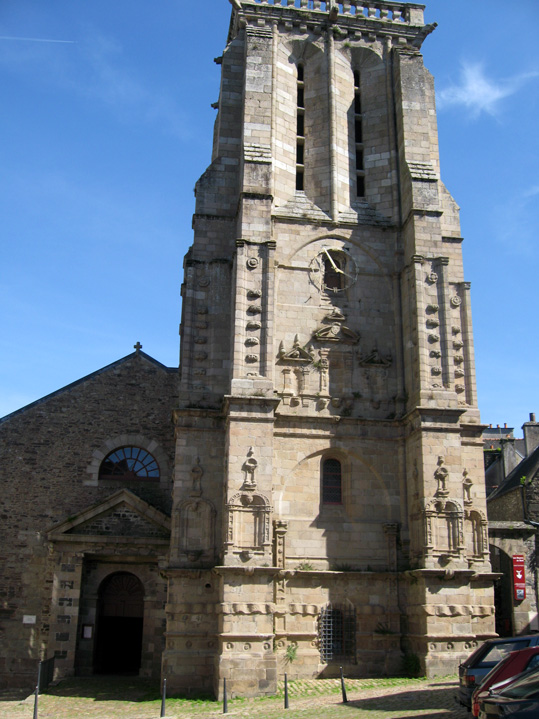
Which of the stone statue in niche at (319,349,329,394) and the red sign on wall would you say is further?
the red sign on wall

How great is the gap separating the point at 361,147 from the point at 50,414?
44.4 feet

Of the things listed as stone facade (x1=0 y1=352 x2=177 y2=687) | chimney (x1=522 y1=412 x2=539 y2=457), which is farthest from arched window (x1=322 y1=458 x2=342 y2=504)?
chimney (x1=522 y1=412 x2=539 y2=457)

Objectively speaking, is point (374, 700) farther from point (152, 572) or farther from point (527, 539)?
point (527, 539)

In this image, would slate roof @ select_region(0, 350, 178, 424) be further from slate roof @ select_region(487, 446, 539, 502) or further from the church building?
slate roof @ select_region(487, 446, 539, 502)

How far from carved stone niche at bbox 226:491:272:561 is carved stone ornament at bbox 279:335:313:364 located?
431 centimetres

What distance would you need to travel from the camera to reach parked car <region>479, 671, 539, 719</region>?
808cm

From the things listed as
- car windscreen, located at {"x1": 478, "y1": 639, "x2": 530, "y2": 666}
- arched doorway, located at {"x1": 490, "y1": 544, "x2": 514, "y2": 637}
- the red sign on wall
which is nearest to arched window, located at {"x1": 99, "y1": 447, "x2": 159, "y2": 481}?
arched doorway, located at {"x1": 490, "y1": 544, "x2": 514, "y2": 637}

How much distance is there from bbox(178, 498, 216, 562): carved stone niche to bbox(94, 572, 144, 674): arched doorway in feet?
14.6

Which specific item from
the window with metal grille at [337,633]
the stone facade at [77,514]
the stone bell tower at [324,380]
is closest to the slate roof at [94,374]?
the stone facade at [77,514]

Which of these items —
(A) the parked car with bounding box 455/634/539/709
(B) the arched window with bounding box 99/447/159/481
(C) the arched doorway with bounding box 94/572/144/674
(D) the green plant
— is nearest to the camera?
(A) the parked car with bounding box 455/634/539/709

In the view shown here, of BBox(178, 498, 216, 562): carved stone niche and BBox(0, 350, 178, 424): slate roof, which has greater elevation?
BBox(0, 350, 178, 424): slate roof

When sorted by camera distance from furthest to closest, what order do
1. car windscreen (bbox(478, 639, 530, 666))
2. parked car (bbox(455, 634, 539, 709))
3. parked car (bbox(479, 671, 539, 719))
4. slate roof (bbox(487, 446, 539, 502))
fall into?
slate roof (bbox(487, 446, 539, 502)), car windscreen (bbox(478, 639, 530, 666)), parked car (bbox(455, 634, 539, 709)), parked car (bbox(479, 671, 539, 719))

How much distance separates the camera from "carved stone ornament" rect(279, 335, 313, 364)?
20.2 m

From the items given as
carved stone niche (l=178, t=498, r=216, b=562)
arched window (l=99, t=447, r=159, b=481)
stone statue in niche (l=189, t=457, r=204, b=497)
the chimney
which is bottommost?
carved stone niche (l=178, t=498, r=216, b=562)
